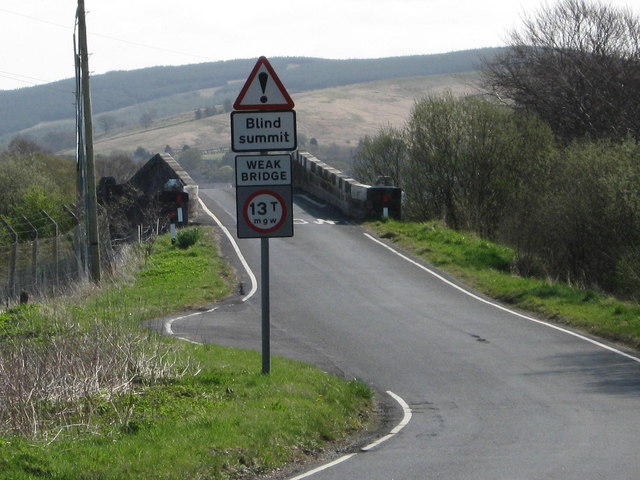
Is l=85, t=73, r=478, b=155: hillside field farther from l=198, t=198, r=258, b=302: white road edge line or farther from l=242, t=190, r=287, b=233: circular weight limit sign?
l=242, t=190, r=287, b=233: circular weight limit sign

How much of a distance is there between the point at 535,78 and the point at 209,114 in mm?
113830

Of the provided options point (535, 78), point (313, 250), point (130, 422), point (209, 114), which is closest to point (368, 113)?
point (209, 114)

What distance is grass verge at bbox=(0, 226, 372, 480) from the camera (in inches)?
309

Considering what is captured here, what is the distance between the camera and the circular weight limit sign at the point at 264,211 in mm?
11156

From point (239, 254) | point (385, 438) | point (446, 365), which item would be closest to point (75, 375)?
point (385, 438)

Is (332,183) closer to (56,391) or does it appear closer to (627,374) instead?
(627,374)

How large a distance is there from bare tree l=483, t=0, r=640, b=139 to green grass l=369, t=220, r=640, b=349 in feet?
31.0

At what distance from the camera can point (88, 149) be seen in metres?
23.9

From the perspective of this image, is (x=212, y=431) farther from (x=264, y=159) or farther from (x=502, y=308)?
(x=502, y=308)

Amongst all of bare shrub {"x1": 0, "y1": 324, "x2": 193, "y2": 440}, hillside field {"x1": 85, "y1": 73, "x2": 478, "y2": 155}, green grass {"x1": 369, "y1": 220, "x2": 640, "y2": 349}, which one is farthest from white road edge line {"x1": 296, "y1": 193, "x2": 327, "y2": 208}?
hillside field {"x1": 85, "y1": 73, "x2": 478, "y2": 155}

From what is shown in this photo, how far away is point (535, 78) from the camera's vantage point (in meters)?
41.1

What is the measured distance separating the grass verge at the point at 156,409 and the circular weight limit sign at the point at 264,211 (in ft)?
5.50

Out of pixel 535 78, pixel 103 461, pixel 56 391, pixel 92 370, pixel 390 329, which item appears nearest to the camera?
pixel 103 461

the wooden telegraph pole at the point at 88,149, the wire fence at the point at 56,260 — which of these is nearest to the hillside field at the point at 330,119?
the wire fence at the point at 56,260
